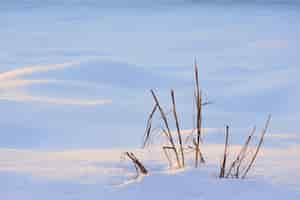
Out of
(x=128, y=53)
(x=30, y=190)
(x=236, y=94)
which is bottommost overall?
(x=30, y=190)

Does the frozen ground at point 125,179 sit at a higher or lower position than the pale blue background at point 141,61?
lower

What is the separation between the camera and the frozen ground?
1.82 meters

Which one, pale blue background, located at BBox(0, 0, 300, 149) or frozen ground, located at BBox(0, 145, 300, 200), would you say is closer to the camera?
frozen ground, located at BBox(0, 145, 300, 200)

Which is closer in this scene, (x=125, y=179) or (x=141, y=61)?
(x=125, y=179)

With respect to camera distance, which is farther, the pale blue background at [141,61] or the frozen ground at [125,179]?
the pale blue background at [141,61]

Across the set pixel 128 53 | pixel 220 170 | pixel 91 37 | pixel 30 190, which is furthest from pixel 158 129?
pixel 91 37

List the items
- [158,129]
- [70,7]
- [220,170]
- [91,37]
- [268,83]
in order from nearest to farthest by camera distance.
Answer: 1. [220,170]
2. [158,129]
3. [268,83]
4. [91,37]
5. [70,7]

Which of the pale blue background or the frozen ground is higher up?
the pale blue background

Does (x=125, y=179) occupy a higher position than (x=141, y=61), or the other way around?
(x=141, y=61)

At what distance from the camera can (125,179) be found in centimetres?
199

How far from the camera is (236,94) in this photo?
3.89m

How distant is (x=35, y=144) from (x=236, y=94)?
1568mm

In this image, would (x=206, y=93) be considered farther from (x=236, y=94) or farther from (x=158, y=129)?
(x=158, y=129)

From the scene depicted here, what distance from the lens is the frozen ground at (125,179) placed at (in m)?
1.82
